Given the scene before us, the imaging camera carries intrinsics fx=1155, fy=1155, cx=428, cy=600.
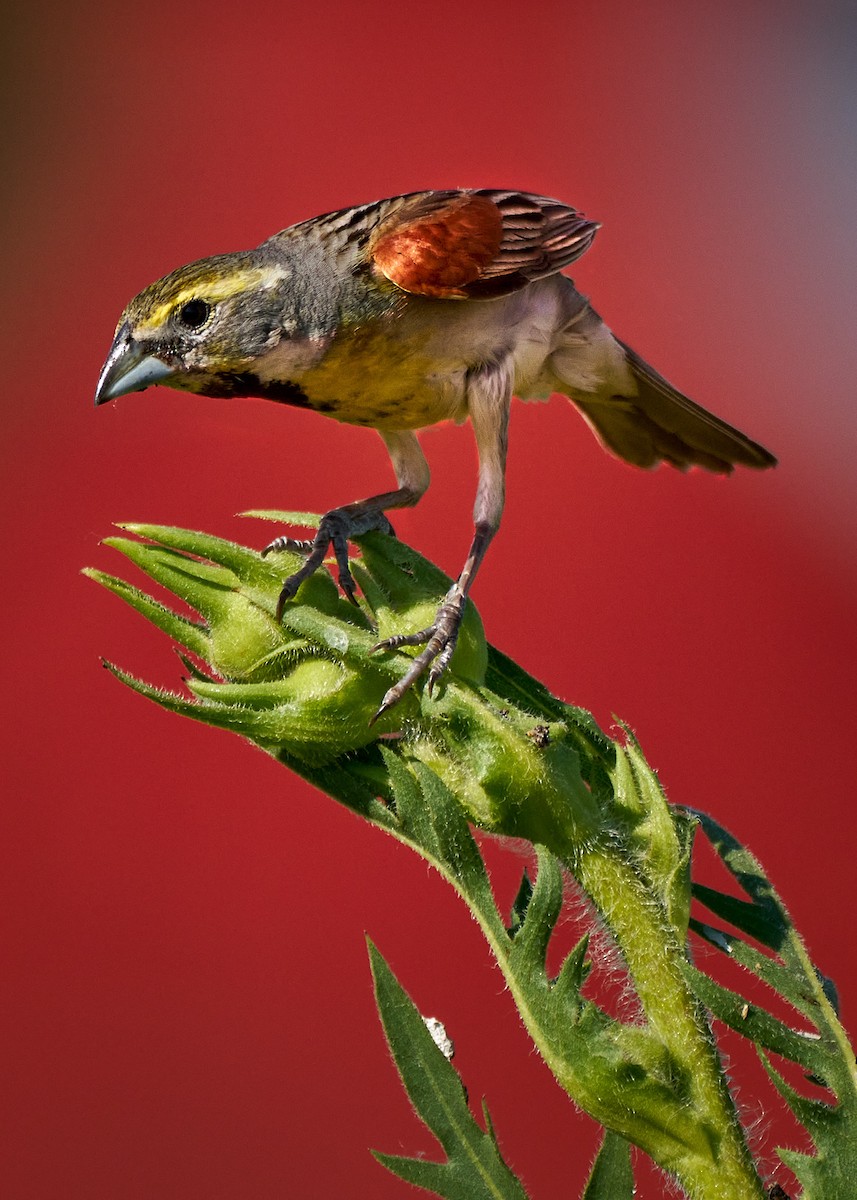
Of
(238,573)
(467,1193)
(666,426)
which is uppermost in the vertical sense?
(666,426)

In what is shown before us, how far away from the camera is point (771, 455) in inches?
49.7

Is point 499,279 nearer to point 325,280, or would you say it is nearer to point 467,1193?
point 325,280

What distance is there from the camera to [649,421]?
1312mm

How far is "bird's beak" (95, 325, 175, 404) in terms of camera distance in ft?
2.85

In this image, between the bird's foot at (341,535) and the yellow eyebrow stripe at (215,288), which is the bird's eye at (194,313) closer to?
the yellow eyebrow stripe at (215,288)

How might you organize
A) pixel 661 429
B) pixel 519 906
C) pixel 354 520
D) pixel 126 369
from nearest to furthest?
pixel 519 906 < pixel 126 369 < pixel 354 520 < pixel 661 429

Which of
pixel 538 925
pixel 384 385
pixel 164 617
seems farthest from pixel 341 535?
pixel 538 925

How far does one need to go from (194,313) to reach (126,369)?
0.23 feet

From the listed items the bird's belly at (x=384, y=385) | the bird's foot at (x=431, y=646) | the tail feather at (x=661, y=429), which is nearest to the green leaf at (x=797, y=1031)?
the bird's foot at (x=431, y=646)

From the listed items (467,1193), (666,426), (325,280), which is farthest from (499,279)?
(467,1193)

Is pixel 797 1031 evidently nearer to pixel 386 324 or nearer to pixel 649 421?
pixel 386 324

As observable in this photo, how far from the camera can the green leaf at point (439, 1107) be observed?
0.65m

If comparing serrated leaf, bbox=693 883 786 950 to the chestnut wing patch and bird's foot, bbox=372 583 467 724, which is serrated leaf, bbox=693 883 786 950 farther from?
the chestnut wing patch

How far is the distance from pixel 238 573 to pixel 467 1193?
0.37 m
